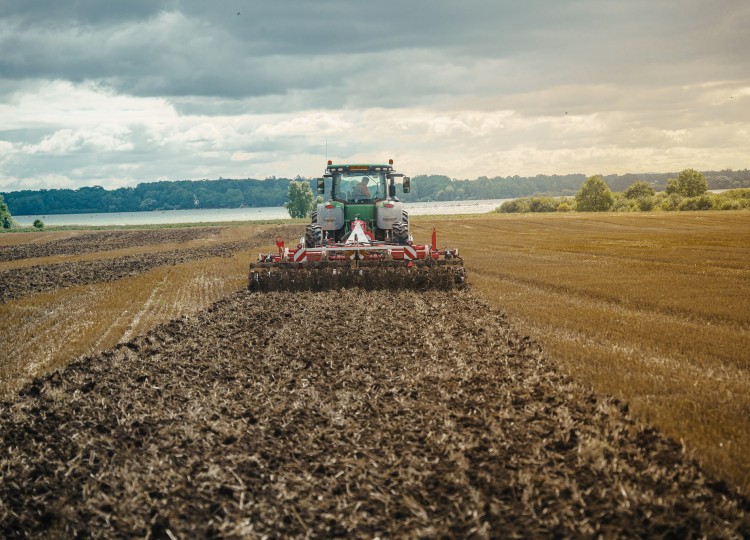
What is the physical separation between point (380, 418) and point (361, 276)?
8.93 meters

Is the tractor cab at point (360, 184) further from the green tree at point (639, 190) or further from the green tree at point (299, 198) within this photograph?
the green tree at point (639, 190)

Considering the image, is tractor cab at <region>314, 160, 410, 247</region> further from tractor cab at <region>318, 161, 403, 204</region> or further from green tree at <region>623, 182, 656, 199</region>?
green tree at <region>623, 182, 656, 199</region>

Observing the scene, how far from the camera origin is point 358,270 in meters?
14.9

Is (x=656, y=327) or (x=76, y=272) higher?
(x=76, y=272)

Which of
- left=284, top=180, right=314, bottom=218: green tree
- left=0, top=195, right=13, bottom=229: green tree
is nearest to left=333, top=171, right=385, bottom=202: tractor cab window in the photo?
left=0, top=195, right=13, bottom=229: green tree

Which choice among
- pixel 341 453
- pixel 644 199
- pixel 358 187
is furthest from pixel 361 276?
pixel 644 199

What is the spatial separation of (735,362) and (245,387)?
616 cm

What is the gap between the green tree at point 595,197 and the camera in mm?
95625

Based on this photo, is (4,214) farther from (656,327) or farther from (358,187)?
(656,327)

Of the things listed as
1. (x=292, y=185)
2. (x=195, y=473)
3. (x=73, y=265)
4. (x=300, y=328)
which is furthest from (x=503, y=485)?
(x=292, y=185)

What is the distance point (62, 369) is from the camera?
861 centimetres

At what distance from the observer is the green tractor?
17.1m

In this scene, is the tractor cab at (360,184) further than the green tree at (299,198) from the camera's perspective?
No

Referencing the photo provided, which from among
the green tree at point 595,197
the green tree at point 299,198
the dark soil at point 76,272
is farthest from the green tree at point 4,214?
the green tree at point 595,197
